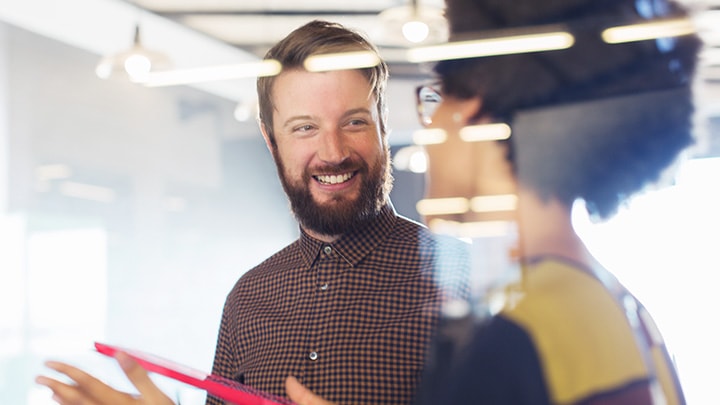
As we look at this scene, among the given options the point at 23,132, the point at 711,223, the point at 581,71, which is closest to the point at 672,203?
the point at 711,223

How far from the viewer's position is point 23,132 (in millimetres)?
2557

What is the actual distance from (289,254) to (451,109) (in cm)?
62

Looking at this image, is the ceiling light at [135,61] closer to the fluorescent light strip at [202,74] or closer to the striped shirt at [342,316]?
the fluorescent light strip at [202,74]

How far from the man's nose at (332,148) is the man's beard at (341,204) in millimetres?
15

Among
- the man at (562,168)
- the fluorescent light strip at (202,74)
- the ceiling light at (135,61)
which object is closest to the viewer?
the man at (562,168)

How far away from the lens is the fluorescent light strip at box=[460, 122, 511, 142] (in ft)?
1.31

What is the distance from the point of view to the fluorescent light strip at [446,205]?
0.40 meters

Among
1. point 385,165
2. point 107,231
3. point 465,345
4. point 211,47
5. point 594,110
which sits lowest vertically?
point 465,345

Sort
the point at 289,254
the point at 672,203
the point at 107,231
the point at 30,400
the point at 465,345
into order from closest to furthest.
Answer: the point at 465,345 → the point at 672,203 → the point at 289,254 → the point at 30,400 → the point at 107,231

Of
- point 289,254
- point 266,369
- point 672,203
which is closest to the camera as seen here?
point 672,203

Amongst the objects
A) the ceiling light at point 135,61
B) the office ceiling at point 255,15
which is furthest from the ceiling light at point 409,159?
the ceiling light at point 135,61

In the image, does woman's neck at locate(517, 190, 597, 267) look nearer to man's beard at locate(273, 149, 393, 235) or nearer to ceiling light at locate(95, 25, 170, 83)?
man's beard at locate(273, 149, 393, 235)

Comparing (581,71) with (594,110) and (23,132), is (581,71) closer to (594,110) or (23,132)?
(594,110)

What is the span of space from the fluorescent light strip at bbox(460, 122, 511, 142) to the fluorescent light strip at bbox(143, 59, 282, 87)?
2.61 meters
